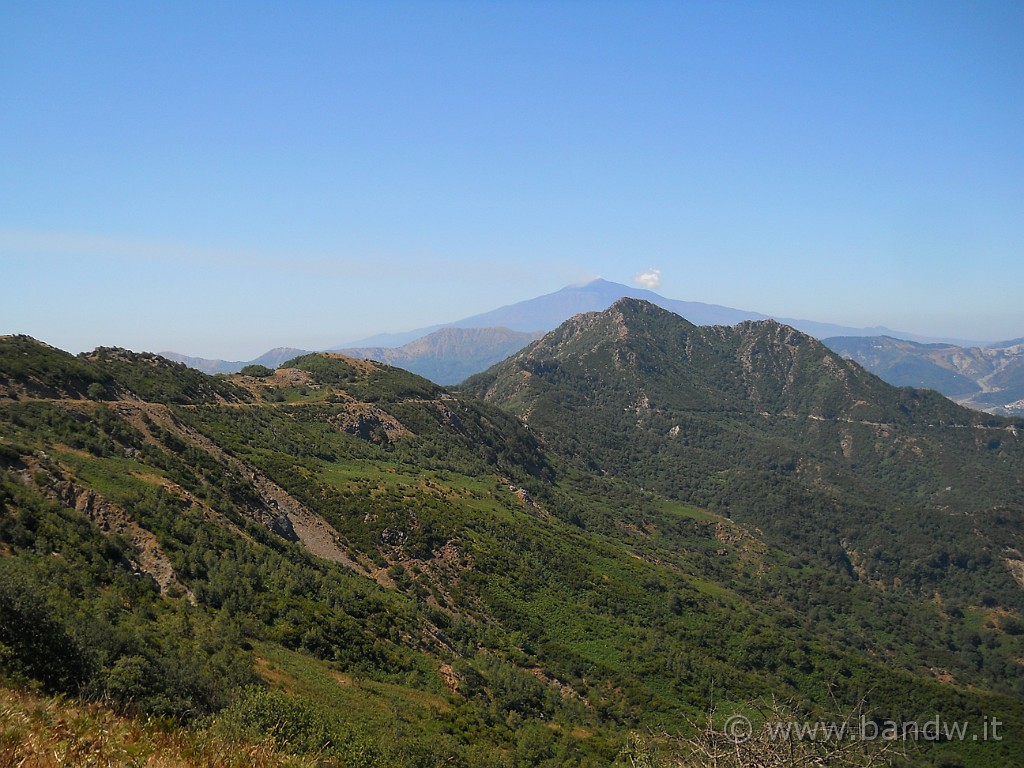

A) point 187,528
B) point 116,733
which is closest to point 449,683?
point 187,528

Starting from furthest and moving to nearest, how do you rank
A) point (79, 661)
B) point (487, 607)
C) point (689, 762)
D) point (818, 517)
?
point (818, 517) < point (487, 607) < point (79, 661) < point (689, 762)

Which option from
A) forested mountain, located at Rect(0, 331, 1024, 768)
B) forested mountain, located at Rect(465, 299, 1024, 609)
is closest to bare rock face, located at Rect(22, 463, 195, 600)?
forested mountain, located at Rect(0, 331, 1024, 768)

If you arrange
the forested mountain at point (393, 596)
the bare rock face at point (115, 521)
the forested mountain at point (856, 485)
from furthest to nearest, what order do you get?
the forested mountain at point (856, 485)
the bare rock face at point (115, 521)
the forested mountain at point (393, 596)

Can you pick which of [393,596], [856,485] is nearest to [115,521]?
[393,596]

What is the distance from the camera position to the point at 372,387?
353ft

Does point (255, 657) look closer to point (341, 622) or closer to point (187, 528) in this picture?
Answer: point (341, 622)

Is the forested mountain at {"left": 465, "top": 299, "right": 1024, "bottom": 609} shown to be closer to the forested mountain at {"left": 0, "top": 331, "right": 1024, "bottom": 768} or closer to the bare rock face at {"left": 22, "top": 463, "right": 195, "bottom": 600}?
the forested mountain at {"left": 0, "top": 331, "right": 1024, "bottom": 768}

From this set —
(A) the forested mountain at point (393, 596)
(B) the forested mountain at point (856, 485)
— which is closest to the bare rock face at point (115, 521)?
(A) the forested mountain at point (393, 596)

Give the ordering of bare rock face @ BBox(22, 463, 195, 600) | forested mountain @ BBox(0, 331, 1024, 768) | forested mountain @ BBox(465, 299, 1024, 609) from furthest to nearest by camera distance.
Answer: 1. forested mountain @ BBox(465, 299, 1024, 609)
2. bare rock face @ BBox(22, 463, 195, 600)
3. forested mountain @ BBox(0, 331, 1024, 768)

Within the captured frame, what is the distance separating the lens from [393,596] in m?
47.5

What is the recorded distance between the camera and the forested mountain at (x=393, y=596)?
18031 millimetres

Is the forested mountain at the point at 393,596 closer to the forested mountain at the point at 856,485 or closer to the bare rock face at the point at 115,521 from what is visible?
the bare rock face at the point at 115,521

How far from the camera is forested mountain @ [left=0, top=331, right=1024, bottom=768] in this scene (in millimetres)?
18031

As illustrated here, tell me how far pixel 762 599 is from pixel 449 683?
78.7m
